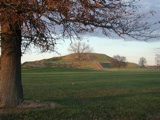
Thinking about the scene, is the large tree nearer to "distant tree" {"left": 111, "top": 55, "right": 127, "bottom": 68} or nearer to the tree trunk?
the tree trunk

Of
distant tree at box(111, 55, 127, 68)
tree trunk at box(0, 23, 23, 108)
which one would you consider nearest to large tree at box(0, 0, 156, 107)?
tree trunk at box(0, 23, 23, 108)

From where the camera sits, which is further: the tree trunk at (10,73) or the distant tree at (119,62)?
the distant tree at (119,62)

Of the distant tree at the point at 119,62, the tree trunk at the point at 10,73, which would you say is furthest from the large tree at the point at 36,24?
the distant tree at the point at 119,62

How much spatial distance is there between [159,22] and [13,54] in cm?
494

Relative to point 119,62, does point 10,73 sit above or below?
below

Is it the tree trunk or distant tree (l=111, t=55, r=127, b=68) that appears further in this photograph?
distant tree (l=111, t=55, r=127, b=68)

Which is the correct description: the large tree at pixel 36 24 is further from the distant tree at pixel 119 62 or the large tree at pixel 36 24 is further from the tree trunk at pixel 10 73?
the distant tree at pixel 119 62

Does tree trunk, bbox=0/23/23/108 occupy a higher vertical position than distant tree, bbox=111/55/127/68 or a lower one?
lower

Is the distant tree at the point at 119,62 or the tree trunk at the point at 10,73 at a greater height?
the distant tree at the point at 119,62

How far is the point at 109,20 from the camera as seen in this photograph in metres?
11.5

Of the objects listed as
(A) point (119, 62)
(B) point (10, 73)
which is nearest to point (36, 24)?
(B) point (10, 73)

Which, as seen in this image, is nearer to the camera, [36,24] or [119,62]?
[36,24]

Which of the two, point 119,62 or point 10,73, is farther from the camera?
point 119,62

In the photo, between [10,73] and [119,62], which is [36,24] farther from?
[119,62]
